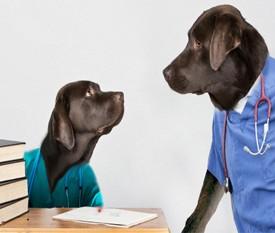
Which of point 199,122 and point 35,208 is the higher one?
point 199,122

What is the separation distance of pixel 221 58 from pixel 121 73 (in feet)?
1.19

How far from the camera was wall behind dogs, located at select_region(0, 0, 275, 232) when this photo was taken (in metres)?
1.36

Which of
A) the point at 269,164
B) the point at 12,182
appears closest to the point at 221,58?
the point at 269,164

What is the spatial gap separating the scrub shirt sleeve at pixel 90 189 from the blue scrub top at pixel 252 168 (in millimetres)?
342

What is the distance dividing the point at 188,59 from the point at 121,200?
17.2 inches

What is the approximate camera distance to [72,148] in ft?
4.14

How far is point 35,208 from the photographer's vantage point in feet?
4.08

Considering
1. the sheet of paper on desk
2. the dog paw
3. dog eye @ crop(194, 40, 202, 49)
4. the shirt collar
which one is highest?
dog eye @ crop(194, 40, 202, 49)

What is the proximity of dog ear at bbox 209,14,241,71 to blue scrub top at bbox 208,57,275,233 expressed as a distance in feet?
0.32

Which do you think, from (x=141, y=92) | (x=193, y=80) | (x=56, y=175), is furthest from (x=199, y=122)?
(x=56, y=175)

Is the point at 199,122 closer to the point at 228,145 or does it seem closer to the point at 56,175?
the point at 228,145

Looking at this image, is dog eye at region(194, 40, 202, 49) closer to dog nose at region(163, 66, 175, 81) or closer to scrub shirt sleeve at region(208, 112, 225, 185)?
dog nose at region(163, 66, 175, 81)

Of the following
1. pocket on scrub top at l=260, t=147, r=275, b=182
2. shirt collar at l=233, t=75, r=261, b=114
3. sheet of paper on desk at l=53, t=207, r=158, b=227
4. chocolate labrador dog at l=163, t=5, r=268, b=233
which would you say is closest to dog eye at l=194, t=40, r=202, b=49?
chocolate labrador dog at l=163, t=5, r=268, b=233

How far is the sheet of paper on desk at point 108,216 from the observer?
107cm
